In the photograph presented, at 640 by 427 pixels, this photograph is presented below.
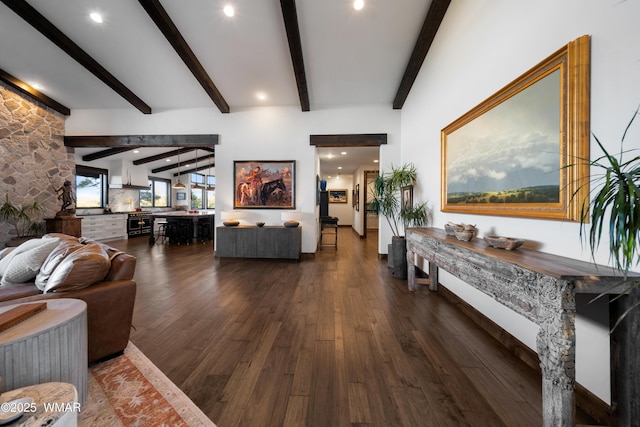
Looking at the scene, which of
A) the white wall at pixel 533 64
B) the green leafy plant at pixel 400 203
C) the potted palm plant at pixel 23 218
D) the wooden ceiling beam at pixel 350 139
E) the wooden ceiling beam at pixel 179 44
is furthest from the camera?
the wooden ceiling beam at pixel 350 139

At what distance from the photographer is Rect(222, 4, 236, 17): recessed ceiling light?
3101 mm

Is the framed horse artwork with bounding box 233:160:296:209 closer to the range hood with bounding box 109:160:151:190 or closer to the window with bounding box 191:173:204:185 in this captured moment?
the range hood with bounding box 109:160:151:190

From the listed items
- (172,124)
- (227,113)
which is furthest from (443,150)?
(172,124)

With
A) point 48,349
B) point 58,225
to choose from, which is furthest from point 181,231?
point 48,349

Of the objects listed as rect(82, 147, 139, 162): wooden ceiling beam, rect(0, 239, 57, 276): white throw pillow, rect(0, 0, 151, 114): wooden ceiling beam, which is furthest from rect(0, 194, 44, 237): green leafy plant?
rect(0, 239, 57, 276): white throw pillow

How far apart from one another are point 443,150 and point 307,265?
9.98ft

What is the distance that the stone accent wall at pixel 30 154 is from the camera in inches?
177

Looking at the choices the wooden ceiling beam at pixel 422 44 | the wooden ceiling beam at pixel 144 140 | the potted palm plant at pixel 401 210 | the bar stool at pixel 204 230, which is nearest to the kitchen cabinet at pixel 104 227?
the wooden ceiling beam at pixel 144 140

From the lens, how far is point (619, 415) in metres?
1.03

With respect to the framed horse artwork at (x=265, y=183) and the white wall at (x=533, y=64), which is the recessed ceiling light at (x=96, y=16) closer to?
the framed horse artwork at (x=265, y=183)

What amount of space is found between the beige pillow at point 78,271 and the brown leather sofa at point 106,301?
0.13 feet

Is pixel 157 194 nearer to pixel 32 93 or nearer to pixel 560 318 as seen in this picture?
pixel 32 93

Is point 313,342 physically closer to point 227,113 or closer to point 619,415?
point 619,415

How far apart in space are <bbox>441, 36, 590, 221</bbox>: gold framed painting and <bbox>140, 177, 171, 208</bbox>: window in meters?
10.5
